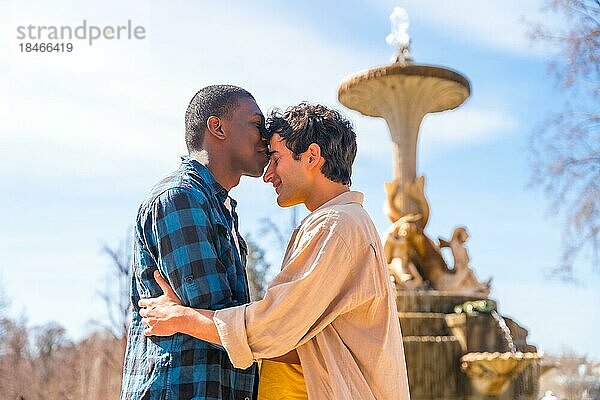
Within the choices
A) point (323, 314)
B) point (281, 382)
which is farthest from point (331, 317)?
point (281, 382)

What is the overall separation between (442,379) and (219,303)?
10395mm

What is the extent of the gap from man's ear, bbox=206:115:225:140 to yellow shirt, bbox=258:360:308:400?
2.68ft

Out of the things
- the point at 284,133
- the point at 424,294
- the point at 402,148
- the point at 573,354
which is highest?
the point at 402,148

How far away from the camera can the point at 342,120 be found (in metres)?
2.82

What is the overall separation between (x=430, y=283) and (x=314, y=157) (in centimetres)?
1251

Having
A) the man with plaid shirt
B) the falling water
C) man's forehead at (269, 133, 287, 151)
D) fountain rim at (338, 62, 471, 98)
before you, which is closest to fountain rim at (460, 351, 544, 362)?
→ the falling water

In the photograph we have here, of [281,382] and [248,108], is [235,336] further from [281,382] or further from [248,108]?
[248,108]

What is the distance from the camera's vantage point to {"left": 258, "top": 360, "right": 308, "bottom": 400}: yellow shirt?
2.61 metres

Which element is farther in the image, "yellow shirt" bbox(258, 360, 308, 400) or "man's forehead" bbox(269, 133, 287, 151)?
"man's forehead" bbox(269, 133, 287, 151)

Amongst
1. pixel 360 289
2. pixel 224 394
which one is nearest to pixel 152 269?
→ pixel 224 394

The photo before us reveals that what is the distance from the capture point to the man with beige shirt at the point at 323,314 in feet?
8.24

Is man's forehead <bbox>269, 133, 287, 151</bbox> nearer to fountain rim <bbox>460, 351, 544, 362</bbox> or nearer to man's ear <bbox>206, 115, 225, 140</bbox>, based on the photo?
man's ear <bbox>206, 115, 225, 140</bbox>

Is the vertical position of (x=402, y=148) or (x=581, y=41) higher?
(x=581, y=41)

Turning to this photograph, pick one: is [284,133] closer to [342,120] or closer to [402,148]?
[342,120]
